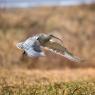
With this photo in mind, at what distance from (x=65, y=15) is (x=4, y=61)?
500cm

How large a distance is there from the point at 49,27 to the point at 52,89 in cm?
857

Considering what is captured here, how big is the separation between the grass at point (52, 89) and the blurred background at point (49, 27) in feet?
14.6

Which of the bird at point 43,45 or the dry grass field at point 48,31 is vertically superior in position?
the dry grass field at point 48,31

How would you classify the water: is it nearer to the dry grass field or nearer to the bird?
the dry grass field

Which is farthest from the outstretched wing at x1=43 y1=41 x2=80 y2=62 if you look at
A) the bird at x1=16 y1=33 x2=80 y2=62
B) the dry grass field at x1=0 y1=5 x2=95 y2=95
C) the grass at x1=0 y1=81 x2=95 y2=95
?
the dry grass field at x1=0 y1=5 x2=95 y2=95

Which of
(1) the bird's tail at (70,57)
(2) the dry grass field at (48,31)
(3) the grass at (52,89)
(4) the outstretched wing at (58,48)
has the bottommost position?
(3) the grass at (52,89)

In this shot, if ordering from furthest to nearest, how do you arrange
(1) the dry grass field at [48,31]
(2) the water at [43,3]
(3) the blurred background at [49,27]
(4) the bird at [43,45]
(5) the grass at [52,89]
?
(2) the water at [43,3]
(3) the blurred background at [49,27]
(1) the dry grass field at [48,31]
(5) the grass at [52,89]
(4) the bird at [43,45]

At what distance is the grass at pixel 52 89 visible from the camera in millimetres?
6934

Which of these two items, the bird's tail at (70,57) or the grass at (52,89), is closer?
the bird's tail at (70,57)

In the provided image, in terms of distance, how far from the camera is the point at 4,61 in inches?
473

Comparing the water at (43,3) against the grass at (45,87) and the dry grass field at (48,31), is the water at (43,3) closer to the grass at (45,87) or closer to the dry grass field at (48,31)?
the dry grass field at (48,31)

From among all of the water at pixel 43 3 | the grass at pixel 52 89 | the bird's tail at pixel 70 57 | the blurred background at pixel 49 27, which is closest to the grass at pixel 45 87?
the grass at pixel 52 89

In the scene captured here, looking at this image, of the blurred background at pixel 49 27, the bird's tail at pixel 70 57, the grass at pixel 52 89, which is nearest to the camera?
the bird's tail at pixel 70 57

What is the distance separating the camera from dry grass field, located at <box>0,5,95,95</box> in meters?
10.1
